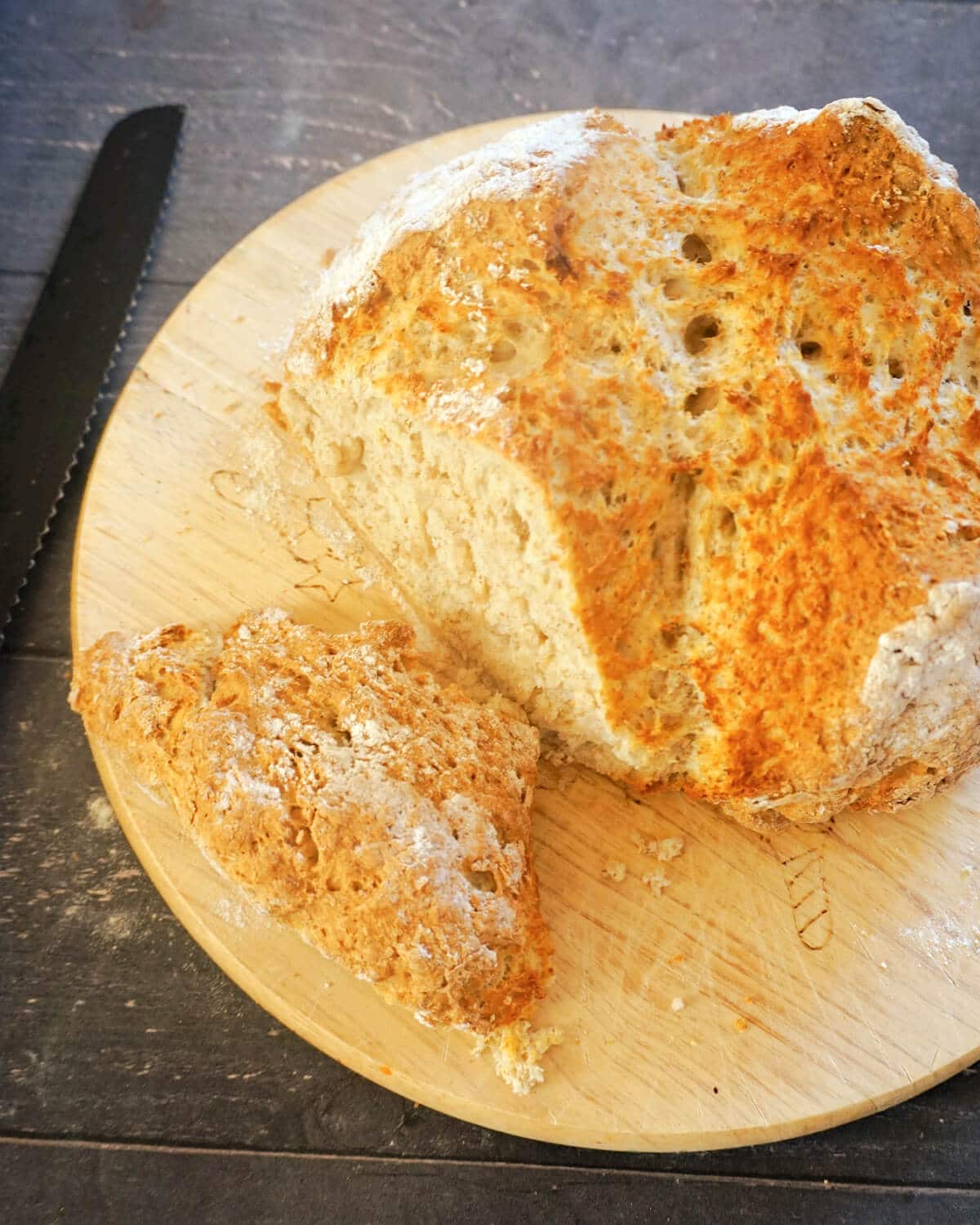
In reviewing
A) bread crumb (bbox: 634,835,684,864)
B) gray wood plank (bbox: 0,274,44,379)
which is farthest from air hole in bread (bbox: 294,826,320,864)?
gray wood plank (bbox: 0,274,44,379)

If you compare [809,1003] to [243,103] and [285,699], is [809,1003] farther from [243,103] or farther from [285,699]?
[243,103]

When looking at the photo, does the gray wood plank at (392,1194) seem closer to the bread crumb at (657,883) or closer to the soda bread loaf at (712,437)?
the bread crumb at (657,883)

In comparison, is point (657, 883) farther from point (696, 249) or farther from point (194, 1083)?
point (696, 249)

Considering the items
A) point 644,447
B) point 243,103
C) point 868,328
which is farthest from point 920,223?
point 243,103

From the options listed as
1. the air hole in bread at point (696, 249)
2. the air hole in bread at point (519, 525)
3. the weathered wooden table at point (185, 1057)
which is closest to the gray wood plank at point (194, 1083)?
the weathered wooden table at point (185, 1057)

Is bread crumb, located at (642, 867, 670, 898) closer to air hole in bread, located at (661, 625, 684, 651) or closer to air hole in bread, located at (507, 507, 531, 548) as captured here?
air hole in bread, located at (661, 625, 684, 651)

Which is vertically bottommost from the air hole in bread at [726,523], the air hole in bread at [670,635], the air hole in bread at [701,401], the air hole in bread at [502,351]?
the air hole in bread at [670,635]
